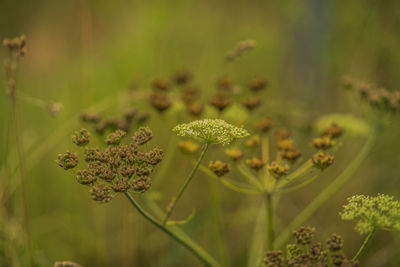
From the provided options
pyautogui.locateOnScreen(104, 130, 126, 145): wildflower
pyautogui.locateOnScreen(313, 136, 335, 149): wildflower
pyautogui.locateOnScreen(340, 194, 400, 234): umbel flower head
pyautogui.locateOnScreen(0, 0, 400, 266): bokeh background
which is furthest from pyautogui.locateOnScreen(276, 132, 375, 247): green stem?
pyautogui.locateOnScreen(104, 130, 126, 145): wildflower

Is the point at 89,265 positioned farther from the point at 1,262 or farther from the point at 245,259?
the point at 245,259

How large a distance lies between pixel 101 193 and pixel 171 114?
3.49ft

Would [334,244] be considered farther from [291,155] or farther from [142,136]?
[142,136]

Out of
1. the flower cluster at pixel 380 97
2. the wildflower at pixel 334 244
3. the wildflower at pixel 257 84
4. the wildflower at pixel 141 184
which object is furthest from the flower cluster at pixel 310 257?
the wildflower at pixel 257 84

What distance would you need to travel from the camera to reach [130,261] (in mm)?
2363

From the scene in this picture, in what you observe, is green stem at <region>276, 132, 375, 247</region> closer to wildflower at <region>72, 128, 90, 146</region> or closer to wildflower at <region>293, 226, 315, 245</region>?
wildflower at <region>293, 226, 315, 245</region>

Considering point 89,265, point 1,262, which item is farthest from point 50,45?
point 1,262

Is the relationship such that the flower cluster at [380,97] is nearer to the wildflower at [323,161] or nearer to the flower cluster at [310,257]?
the wildflower at [323,161]

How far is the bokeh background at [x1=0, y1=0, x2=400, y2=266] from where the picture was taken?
2.63 meters

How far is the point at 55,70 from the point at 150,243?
3.42 m

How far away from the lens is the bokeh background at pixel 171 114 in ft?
8.64

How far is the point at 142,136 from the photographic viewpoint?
126 centimetres

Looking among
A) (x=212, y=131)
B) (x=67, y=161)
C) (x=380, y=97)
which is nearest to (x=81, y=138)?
(x=67, y=161)

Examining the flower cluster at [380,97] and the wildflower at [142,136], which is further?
the flower cluster at [380,97]
